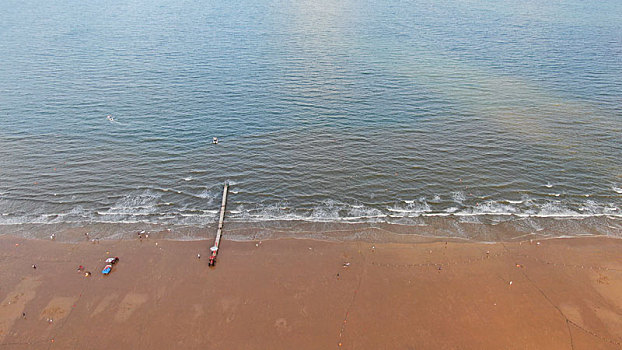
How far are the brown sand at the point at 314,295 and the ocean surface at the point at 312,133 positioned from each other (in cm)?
309

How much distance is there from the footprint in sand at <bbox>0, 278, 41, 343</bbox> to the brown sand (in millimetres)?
83

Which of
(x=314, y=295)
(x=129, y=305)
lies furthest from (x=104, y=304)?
(x=314, y=295)

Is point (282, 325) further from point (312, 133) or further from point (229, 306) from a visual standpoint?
point (312, 133)

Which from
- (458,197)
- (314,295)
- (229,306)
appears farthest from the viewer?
(458,197)

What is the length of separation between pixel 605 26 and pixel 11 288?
500 feet

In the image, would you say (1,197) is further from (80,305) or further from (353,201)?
(353,201)

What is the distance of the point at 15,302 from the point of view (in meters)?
29.5

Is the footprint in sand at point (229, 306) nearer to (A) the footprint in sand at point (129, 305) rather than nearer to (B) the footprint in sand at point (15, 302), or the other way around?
(A) the footprint in sand at point (129, 305)

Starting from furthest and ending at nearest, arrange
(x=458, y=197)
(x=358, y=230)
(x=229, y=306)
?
(x=458, y=197) → (x=358, y=230) → (x=229, y=306)

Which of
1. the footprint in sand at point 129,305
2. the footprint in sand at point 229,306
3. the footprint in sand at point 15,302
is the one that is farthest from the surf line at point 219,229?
the footprint in sand at point 15,302

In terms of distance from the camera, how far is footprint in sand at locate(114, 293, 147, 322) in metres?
28.6

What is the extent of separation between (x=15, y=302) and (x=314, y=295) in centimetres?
2382

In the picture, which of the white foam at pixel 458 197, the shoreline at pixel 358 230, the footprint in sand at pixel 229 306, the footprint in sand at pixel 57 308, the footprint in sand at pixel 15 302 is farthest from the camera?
the white foam at pixel 458 197

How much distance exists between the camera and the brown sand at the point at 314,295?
27234 millimetres
